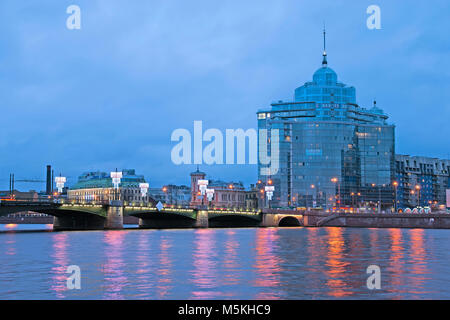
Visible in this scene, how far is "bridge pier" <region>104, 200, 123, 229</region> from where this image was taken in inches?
4577

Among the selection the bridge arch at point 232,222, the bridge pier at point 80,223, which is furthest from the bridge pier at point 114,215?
the bridge arch at point 232,222

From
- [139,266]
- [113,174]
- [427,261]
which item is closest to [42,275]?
[139,266]

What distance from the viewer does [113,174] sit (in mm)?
131000

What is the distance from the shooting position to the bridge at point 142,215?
104 metres

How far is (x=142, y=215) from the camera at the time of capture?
133m

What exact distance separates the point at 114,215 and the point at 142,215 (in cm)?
1685
